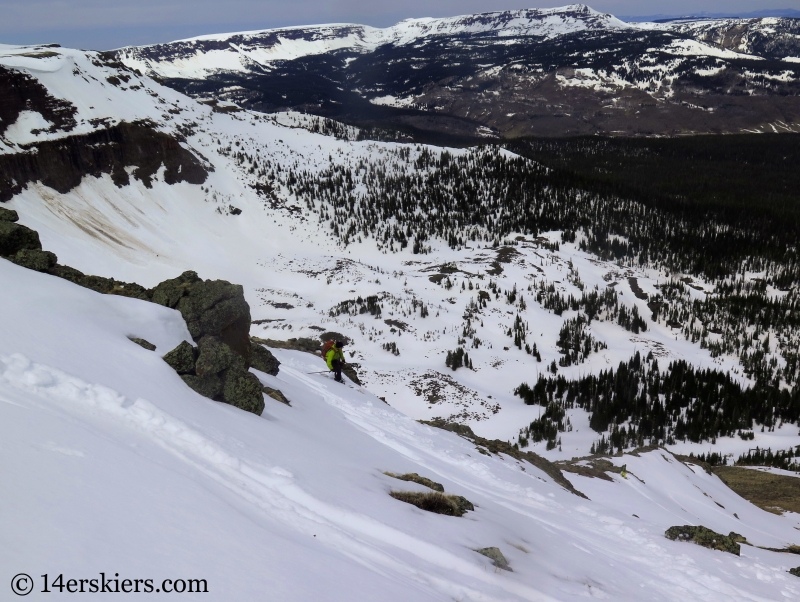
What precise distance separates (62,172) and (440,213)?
28565 millimetres

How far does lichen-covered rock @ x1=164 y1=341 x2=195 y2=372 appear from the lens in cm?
762

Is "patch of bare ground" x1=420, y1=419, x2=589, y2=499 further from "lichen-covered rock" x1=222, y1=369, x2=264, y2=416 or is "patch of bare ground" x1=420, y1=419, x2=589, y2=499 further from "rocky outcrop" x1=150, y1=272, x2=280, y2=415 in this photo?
"lichen-covered rock" x1=222, y1=369, x2=264, y2=416

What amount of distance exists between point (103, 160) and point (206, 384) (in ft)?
116

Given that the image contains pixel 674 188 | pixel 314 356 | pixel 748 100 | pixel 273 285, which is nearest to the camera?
pixel 314 356

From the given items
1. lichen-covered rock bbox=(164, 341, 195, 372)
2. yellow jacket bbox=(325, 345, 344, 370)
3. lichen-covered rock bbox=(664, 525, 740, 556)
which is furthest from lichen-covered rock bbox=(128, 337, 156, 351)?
lichen-covered rock bbox=(664, 525, 740, 556)

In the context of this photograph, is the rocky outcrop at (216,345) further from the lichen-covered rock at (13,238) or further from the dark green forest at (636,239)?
the dark green forest at (636,239)

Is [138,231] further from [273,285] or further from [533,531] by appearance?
[533,531]

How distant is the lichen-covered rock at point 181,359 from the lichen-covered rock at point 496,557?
16.7 ft

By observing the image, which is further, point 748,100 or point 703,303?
point 748,100

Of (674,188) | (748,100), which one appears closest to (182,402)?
(674,188)

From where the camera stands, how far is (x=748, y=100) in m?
131

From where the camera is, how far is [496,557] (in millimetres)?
5164

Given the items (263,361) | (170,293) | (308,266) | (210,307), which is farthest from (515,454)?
(308,266)

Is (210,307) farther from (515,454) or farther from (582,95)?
(582,95)
